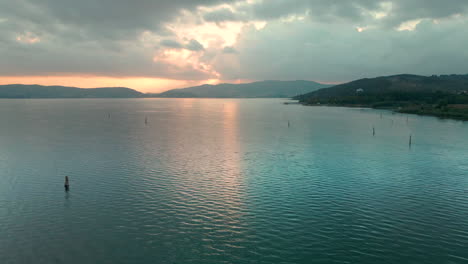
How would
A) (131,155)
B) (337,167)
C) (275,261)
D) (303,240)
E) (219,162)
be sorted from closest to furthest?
(275,261) → (303,240) → (337,167) → (219,162) → (131,155)

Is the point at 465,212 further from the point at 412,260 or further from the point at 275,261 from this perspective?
the point at 275,261

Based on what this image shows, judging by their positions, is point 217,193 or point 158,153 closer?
point 217,193

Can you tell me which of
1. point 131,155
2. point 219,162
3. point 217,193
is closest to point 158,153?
point 131,155

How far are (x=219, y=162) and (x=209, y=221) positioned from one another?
35123 millimetres

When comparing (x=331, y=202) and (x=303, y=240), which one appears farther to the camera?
(x=331, y=202)

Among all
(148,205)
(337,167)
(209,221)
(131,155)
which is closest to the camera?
(209,221)

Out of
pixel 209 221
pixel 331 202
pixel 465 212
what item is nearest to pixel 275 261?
pixel 209 221

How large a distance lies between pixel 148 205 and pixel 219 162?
3051 cm

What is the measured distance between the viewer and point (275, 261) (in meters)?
31.0

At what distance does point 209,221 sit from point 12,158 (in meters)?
61.8

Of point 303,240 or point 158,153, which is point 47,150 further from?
point 303,240

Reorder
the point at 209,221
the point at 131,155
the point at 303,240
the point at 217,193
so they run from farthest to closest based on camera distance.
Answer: the point at 131,155
the point at 217,193
the point at 209,221
the point at 303,240

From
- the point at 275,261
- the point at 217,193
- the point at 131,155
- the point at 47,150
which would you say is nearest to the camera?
the point at 275,261

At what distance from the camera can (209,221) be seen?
3991 cm
